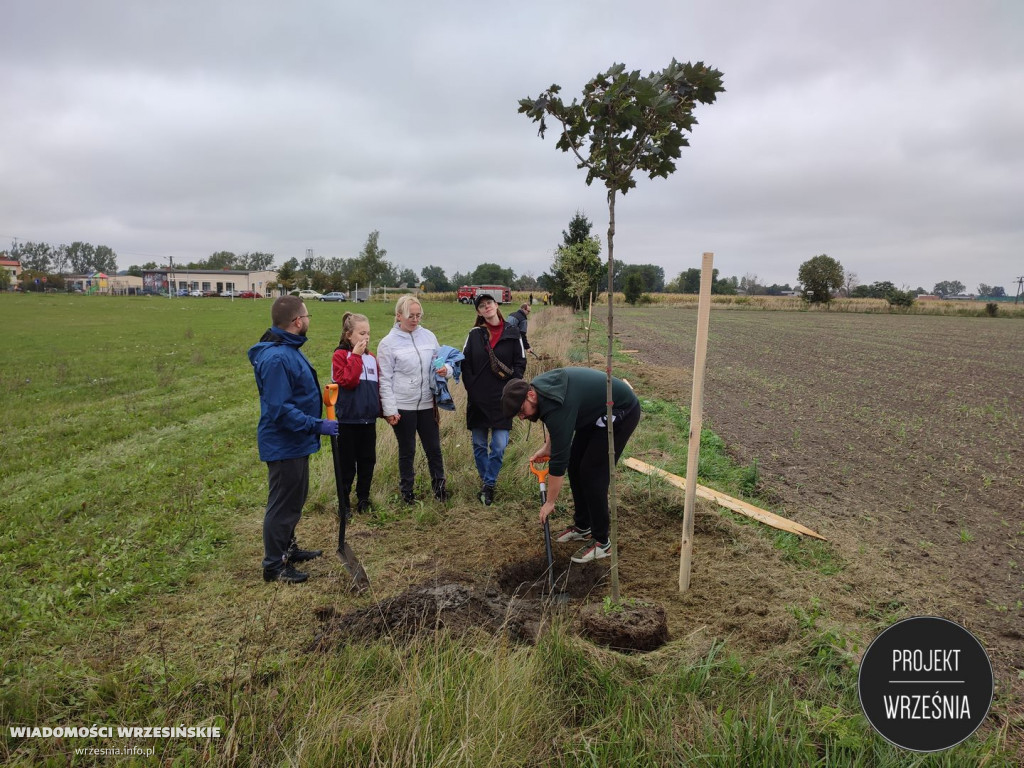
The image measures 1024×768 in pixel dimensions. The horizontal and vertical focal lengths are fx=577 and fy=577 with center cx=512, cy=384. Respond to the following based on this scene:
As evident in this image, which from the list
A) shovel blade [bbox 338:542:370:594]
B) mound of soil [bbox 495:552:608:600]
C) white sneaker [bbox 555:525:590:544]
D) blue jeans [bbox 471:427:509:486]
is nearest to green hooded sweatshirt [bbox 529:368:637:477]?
mound of soil [bbox 495:552:608:600]

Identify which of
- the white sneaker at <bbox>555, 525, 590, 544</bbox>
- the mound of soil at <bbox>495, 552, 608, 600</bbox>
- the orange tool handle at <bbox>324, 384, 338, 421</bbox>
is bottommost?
the mound of soil at <bbox>495, 552, 608, 600</bbox>

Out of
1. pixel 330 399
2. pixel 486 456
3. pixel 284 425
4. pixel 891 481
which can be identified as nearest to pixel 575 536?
pixel 486 456

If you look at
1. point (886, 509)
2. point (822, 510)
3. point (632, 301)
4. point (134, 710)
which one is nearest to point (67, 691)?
point (134, 710)

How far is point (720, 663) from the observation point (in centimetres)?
286

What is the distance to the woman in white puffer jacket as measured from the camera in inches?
209

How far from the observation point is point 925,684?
67.5 inches

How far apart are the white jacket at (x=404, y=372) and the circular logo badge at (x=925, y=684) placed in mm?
4196

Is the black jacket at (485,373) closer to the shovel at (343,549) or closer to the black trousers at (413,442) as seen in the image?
the black trousers at (413,442)

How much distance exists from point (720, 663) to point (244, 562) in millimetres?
3470

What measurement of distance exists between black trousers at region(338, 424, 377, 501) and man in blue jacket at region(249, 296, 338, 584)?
3.53ft

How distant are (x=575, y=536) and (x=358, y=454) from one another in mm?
2138

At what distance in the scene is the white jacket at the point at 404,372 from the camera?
5.30 m

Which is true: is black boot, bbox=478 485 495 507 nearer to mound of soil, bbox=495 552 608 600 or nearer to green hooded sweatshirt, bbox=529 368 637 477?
mound of soil, bbox=495 552 608 600

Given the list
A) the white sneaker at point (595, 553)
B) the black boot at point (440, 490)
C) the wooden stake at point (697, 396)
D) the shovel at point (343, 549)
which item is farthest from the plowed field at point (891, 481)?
the black boot at point (440, 490)
